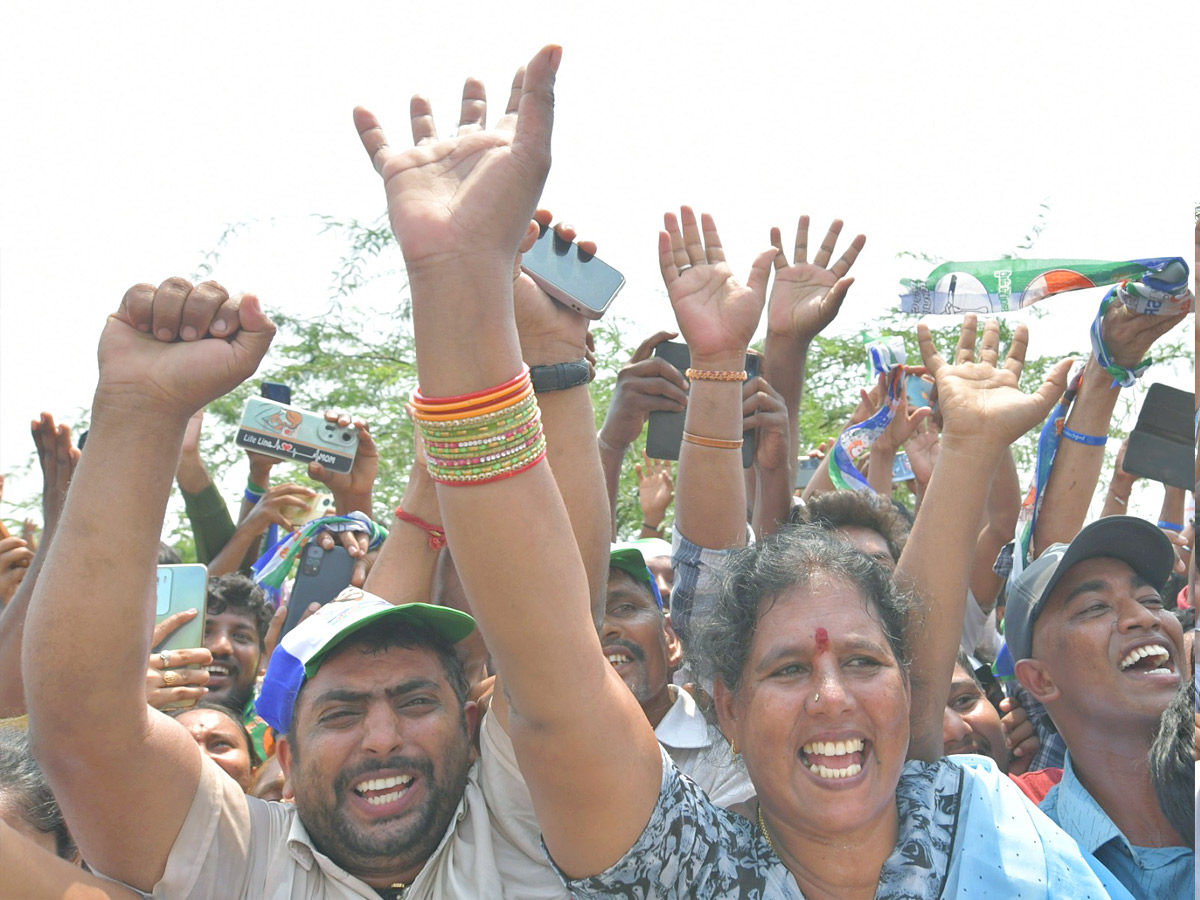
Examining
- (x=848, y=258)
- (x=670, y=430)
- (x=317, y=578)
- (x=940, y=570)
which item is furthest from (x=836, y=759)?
(x=317, y=578)

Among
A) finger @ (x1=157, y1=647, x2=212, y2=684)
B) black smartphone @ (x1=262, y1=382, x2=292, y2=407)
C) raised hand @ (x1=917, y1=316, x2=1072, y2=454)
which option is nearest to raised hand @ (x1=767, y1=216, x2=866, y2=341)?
raised hand @ (x1=917, y1=316, x2=1072, y2=454)

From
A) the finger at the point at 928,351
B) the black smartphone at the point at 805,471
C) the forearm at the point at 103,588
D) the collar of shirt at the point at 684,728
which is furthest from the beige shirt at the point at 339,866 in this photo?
the black smartphone at the point at 805,471

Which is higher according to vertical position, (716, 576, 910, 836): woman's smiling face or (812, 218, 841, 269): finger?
(812, 218, 841, 269): finger

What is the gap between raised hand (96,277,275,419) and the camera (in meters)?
2.19

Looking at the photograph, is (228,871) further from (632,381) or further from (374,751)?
(632,381)

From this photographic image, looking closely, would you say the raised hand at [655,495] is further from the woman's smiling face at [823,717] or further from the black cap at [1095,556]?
the woman's smiling face at [823,717]

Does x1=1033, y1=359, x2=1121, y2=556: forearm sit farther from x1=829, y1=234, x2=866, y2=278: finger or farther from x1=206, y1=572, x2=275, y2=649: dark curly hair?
x1=206, y1=572, x2=275, y2=649: dark curly hair

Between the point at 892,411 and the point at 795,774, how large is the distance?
299cm

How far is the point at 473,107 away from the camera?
6.74ft

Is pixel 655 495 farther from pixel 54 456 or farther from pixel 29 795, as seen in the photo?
pixel 29 795

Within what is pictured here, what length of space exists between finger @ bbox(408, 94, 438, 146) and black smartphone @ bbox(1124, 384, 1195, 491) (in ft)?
8.36

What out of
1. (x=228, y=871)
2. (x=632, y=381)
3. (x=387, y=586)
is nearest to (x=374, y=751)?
(x=228, y=871)

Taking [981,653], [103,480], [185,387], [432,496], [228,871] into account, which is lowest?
[981,653]

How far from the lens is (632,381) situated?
162 inches
